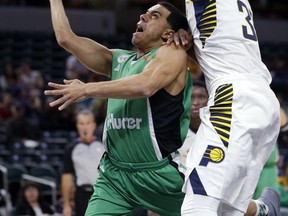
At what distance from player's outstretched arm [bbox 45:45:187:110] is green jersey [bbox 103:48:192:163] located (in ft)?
0.33

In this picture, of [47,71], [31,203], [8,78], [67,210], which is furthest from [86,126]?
[47,71]

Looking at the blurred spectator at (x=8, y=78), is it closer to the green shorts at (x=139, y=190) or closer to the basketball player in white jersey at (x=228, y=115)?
the green shorts at (x=139, y=190)

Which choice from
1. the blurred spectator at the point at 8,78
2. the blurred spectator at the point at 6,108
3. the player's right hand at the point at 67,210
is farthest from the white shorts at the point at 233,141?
the blurred spectator at the point at 8,78

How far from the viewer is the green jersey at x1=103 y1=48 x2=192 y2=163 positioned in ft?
17.9

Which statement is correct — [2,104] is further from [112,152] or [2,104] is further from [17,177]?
[112,152]

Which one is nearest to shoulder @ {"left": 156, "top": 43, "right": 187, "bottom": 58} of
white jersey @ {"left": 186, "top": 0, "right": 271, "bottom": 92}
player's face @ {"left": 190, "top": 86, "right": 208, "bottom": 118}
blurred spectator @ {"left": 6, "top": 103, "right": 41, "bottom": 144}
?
white jersey @ {"left": 186, "top": 0, "right": 271, "bottom": 92}

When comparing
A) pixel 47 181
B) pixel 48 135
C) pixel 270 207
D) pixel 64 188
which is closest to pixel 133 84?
pixel 270 207

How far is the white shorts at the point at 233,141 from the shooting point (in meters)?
5.08

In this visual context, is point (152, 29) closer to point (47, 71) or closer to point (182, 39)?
point (182, 39)

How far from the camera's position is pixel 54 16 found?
5688mm

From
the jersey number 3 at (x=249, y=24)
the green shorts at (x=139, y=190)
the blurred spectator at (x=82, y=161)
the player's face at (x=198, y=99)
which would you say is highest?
the jersey number 3 at (x=249, y=24)

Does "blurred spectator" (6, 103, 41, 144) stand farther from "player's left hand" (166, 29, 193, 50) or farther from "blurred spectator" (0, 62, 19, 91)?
"player's left hand" (166, 29, 193, 50)

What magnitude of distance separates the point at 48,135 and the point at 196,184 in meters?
9.75

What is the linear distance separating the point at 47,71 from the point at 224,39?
42.2ft
